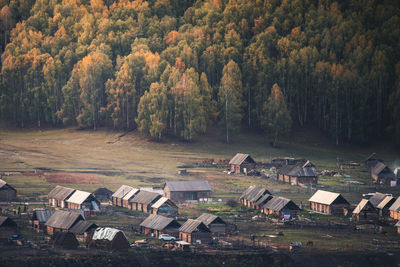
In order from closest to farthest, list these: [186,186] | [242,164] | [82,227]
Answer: [82,227] → [186,186] → [242,164]

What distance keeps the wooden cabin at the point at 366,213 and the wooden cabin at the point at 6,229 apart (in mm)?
48698

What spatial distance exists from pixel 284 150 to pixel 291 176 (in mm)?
28689

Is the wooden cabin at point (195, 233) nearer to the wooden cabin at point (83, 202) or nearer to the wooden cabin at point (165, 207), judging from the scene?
the wooden cabin at point (165, 207)

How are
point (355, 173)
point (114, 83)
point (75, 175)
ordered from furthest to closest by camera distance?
point (114, 83), point (355, 173), point (75, 175)

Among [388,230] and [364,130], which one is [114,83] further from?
[388,230]

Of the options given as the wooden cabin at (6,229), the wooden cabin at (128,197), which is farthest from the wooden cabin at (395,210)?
the wooden cabin at (6,229)

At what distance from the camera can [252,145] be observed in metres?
183

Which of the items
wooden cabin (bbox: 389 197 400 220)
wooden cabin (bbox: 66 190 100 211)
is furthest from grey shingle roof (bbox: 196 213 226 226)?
wooden cabin (bbox: 389 197 400 220)

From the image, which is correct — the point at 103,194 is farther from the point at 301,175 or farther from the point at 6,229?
the point at 301,175

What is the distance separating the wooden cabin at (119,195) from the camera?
13325cm

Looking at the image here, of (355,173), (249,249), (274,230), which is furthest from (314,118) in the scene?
(249,249)

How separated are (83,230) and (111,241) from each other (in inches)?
260

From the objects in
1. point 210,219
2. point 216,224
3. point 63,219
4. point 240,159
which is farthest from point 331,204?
point 63,219

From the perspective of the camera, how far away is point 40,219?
11219cm
